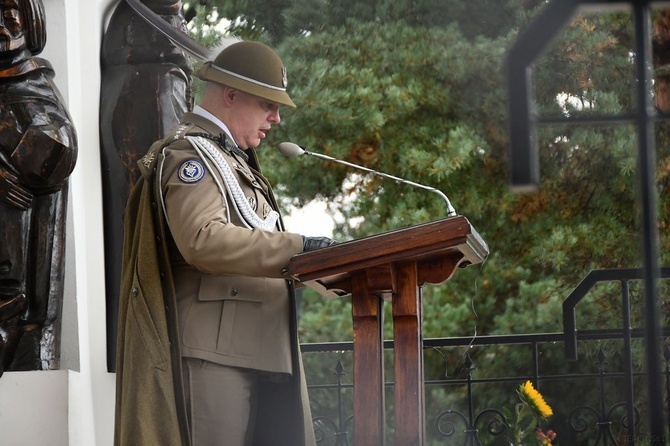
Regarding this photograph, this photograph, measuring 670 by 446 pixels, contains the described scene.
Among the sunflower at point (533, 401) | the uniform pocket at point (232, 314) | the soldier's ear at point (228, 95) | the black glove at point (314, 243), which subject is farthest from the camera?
the sunflower at point (533, 401)

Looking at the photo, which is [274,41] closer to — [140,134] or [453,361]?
[453,361]

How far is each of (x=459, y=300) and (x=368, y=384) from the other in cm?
689

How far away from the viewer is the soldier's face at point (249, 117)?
265 cm

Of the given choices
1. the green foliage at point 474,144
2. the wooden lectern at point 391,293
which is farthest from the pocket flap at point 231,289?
the green foliage at point 474,144

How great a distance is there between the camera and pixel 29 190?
3.36m

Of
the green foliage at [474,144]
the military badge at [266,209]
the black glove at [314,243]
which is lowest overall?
the black glove at [314,243]

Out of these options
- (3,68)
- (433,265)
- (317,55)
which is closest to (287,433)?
(433,265)

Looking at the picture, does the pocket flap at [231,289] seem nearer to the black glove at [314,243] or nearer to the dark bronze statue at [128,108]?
the black glove at [314,243]

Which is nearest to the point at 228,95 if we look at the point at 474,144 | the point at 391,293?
the point at 391,293

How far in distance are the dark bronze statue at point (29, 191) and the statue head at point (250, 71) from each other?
2.92 ft

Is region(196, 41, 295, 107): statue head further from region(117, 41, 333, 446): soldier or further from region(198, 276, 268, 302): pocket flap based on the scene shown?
region(198, 276, 268, 302): pocket flap

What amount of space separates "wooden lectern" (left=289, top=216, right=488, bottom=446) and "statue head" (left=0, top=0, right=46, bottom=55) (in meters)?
1.49

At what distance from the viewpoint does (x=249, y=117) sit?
2.66 m

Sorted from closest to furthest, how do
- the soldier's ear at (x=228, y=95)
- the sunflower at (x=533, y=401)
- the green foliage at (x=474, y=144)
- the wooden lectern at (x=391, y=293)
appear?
the wooden lectern at (x=391, y=293) < the soldier's ear at (x=228, y=95) < the sunflower at (x=533, y=401) < the green foliage at (x=474, y=144)
